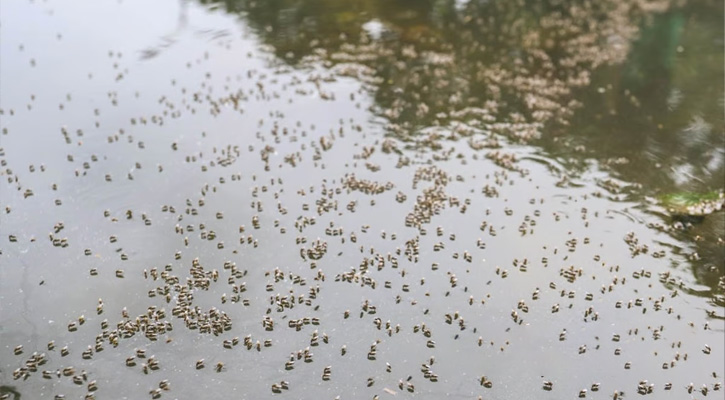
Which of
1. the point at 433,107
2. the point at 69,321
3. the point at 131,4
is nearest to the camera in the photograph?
the point at 69,321

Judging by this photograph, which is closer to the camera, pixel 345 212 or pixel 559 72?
pixel 345 212

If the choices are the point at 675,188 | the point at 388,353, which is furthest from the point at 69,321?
the point at 675,188

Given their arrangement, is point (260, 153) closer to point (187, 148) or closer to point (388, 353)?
point (187, 148)

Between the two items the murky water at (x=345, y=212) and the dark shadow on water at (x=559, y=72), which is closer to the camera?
the murky water at (x=345, y=212)

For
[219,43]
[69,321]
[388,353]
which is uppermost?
[219,43]

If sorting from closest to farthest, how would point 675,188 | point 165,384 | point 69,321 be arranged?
point 165,384 → point 69,321 → point 675,188

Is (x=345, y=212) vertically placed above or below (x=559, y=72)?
below

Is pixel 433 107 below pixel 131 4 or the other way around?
below

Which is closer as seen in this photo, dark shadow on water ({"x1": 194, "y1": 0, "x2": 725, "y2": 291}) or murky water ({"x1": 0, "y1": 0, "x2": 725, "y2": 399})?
murky water ({"x1": 0, "y1": 0, "x2": 725, "y2": 399})
